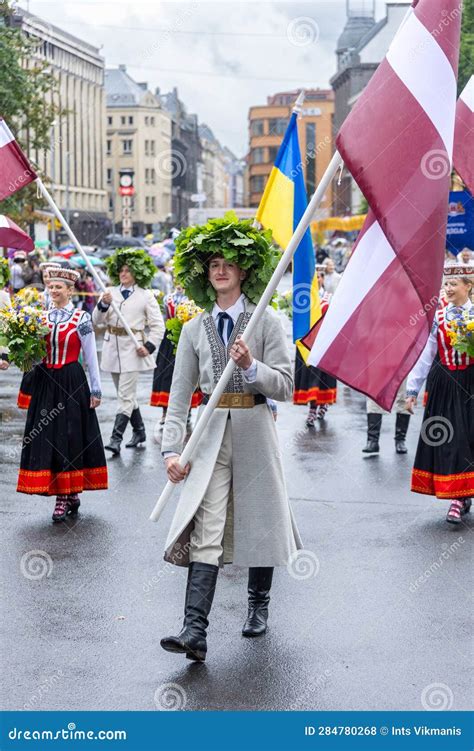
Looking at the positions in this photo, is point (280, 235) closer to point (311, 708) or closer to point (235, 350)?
point (235, 350)

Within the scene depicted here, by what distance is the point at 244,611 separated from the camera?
669 cm

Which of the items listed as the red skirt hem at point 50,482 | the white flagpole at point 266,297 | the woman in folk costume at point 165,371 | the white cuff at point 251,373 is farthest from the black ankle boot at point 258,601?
the woman in folk costume at point 165,371

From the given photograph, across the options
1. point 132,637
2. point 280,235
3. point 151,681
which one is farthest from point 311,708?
point 280,235

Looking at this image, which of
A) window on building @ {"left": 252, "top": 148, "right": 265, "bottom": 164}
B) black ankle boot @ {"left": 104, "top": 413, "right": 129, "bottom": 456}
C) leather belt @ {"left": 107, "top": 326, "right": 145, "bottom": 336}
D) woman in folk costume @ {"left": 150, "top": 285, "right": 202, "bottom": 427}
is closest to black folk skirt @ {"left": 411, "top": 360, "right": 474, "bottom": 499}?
black ankle boot @ {"left": 104, "top": 413, "right": 129, "bottom": 456}

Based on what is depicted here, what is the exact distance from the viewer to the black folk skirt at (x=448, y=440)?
8984 millimetres

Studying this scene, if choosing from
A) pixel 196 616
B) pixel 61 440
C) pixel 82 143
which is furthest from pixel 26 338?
pixel 82 143

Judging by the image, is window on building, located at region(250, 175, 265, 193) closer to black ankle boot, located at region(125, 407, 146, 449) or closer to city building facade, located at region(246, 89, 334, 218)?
city building facade, located at region(246, 89, 334, 218)

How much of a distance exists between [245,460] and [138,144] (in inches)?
5718

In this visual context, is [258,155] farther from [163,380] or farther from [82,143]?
[163,380]

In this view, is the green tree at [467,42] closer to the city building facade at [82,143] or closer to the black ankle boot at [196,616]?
the black ankle boot at [196,616]

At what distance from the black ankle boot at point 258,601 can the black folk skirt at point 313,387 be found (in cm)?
831

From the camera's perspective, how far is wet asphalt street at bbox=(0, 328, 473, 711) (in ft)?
17.7

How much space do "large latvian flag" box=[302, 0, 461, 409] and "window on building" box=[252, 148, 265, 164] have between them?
562 feet

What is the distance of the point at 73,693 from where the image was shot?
5.34 meters
